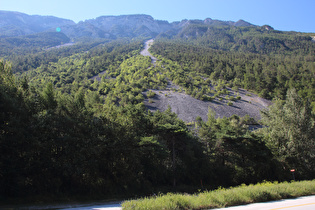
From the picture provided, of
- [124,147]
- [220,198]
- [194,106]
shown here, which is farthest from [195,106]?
[220,198]

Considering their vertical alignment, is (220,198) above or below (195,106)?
above

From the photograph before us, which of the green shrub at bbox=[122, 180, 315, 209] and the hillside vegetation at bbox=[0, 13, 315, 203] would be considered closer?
the green shrub at bbox=[122, 180, 315, 209]

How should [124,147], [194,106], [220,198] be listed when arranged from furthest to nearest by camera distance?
[194,106] → [124,147] → [220,198]

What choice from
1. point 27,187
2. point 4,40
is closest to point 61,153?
point 27,187

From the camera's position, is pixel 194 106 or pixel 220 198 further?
pixel 194 106

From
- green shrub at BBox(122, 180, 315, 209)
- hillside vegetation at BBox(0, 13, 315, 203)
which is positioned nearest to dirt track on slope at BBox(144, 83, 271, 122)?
hillside vegetation at BBox(0, 13, 315, 203)

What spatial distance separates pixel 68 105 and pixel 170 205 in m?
11.2

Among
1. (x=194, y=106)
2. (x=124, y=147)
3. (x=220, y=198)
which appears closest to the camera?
A: (x=220, y=198)

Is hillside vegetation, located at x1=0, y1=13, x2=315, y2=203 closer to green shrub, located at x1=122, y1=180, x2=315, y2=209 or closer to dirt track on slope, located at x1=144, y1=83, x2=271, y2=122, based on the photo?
green shrub, located at x1=122, y1=180, x2=315, y2=209

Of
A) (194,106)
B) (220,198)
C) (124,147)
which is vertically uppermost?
(220,198)

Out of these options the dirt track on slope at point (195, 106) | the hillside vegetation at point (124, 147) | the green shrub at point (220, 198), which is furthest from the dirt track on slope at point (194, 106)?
the green shrub at point (220, 198)

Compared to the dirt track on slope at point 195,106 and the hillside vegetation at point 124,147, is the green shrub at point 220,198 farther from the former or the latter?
the dirt track on slope at point 195,106

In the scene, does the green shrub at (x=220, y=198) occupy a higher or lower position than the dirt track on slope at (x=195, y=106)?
higher

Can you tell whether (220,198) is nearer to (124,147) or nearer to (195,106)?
(124,147)
